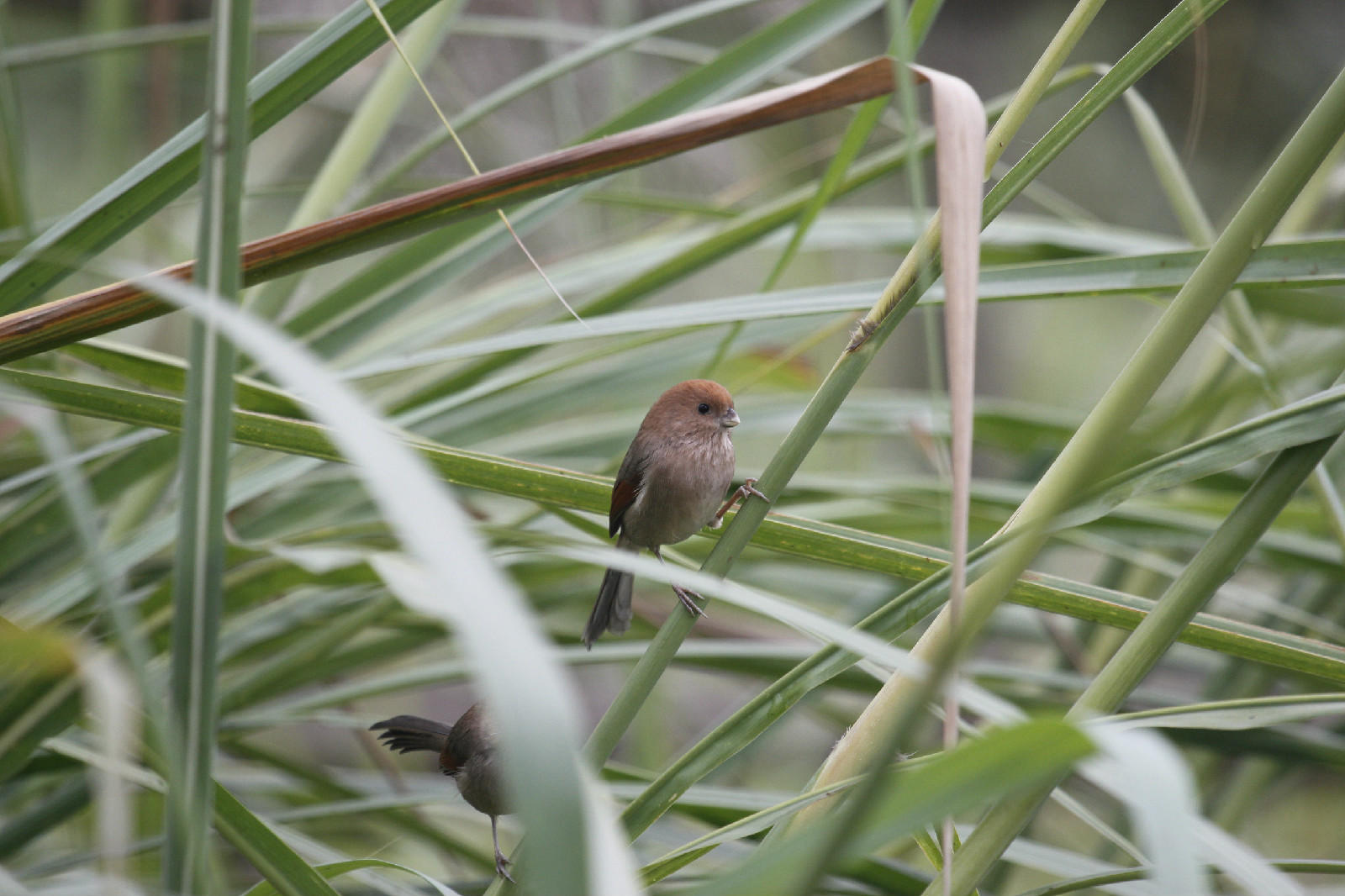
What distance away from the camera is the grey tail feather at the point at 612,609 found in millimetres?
1916

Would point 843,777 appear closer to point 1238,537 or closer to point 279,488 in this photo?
point 1238,537

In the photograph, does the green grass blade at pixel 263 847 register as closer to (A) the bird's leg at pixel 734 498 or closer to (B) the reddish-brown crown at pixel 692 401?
(A) the bird's leg at pixel 734 498

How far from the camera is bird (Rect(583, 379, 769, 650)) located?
6.27ft

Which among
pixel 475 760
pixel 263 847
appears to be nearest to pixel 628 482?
pixel 475 760

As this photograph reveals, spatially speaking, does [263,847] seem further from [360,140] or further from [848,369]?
[360,140]

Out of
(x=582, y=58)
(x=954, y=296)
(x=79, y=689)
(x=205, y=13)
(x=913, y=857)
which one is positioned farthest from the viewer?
(x=205, y=13)

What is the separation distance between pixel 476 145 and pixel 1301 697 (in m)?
3.59

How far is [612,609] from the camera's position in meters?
1.95

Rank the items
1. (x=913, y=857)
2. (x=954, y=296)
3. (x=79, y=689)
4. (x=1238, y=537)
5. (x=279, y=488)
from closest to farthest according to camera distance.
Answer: (x=954, y=296)
(x=1238, y=537)
(x=79, y=689)
(x=279, y=488)
(x=913, y=857)

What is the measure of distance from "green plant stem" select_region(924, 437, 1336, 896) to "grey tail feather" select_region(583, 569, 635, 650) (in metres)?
0.99

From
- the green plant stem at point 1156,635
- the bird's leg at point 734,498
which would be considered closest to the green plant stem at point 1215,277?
the green plant stem at point 1156,635

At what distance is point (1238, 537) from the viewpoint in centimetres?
102

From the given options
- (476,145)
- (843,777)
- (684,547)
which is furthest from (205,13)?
(843,777)

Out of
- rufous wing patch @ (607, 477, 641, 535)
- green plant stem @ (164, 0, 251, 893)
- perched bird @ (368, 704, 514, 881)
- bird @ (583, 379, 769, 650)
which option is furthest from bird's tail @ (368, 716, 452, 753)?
green plant stem @ (164, 0, 251, 893)
